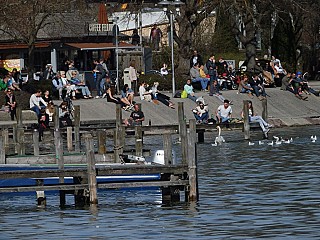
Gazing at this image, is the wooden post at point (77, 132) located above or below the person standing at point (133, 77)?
below

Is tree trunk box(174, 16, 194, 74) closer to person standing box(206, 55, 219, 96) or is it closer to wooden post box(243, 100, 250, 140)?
person standing box(206, 55, 219, 96)

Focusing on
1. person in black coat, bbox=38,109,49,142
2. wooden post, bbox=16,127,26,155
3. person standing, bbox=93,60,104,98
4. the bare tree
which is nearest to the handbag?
person standing, bbox=93,60,104,98

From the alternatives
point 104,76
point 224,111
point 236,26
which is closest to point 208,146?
point 224,111

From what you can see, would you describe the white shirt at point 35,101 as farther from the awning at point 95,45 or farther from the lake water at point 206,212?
the awning at point 95,45

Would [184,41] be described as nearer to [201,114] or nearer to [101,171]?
[201,114]

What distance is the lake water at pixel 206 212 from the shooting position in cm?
2152

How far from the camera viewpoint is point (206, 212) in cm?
2395

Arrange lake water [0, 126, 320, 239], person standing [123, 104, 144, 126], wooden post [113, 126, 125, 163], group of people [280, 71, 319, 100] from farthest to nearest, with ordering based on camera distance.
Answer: group of people [280, 71, 319, 100]
person standing [123, 104, 144, 126]
wooden post [113, 126, 125, 163]
lake water [0, 126, 320, 239]

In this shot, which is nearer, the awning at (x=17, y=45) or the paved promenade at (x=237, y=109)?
the paved promenade at (x=237, y=109)

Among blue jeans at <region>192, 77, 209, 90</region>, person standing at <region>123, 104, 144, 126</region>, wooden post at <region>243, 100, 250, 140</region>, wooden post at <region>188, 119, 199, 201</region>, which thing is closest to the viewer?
wooden post at <region>188, 119, 199, 201</region>

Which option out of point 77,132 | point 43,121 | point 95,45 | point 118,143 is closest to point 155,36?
point 95,45

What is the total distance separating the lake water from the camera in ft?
70.6

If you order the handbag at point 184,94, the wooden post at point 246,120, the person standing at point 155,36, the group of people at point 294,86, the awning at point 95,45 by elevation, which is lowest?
the wooden post at point 246,120

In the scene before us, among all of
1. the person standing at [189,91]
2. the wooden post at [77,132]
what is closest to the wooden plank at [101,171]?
the wooden post at [77,132]
